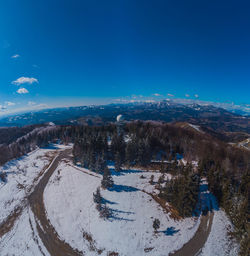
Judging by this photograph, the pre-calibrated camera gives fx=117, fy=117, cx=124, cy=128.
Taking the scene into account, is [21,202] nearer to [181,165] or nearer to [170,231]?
[170,231]

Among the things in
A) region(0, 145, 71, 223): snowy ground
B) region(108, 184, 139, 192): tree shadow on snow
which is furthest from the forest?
region(0, 145, 71, 223): snowy ground

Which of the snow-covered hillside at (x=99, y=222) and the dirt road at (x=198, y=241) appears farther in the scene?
the snow-covered hillside at (x=99, y=222)

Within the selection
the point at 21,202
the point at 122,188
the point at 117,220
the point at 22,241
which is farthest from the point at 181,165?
the point at 21,202

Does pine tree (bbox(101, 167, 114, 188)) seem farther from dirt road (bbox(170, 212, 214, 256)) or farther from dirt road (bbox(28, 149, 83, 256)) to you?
dirt road (bbox(170, 212, 214, 256))

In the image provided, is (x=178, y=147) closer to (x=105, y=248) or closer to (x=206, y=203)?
(x=206, y=203)

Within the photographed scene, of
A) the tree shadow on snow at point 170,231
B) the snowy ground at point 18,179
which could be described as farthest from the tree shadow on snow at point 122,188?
Answer: the snowy ground at point 18,179

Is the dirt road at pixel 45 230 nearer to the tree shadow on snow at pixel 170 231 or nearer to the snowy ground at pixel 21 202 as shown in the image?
the snowy ground at pixel 21 202

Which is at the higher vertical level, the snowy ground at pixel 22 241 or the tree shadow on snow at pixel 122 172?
the tree shadow on snow at pixel 122 172
